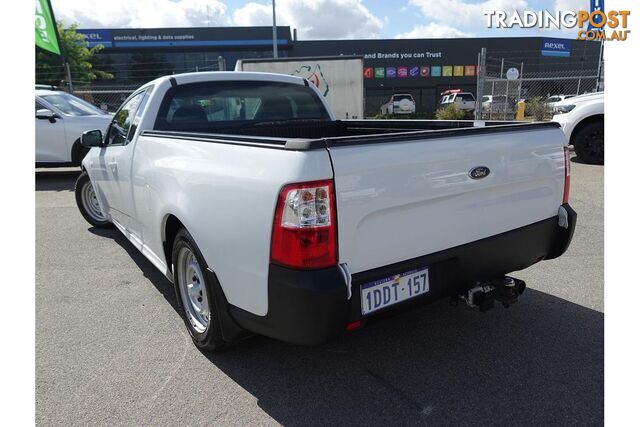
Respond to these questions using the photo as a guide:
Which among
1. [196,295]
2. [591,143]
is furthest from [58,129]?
[591,143]

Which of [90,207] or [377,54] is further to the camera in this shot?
[377,54]

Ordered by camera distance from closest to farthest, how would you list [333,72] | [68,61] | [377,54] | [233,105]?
[233,105] → [333,72] → [68,61] → [377,54]

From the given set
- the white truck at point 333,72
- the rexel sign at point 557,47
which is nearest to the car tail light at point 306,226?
the white truck at point 333,72

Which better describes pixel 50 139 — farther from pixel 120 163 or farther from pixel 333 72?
pixel 333 72

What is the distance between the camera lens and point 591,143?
9.29 metres

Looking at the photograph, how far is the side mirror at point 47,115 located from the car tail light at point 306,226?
31.1ft

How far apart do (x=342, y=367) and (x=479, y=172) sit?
4.57 feet

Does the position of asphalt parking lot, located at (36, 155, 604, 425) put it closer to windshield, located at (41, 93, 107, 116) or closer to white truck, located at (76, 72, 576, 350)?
white truck, located at (76, 72, 576, 350)

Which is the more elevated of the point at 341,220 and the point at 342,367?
the point at 341,220

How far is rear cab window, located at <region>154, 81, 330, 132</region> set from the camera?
3963mm

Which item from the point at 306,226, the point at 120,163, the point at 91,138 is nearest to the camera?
the point at 306,226

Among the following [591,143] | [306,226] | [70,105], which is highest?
[70,105]

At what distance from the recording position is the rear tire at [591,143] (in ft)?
30.0

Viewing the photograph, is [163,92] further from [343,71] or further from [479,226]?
[343,71]
